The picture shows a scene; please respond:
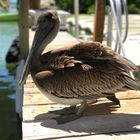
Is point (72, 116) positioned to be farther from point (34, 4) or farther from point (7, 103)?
point (34, 4)

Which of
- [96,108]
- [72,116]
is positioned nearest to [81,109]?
[72,116]

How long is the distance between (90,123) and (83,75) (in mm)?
436

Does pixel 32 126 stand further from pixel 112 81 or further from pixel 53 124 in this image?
pixel 112 81

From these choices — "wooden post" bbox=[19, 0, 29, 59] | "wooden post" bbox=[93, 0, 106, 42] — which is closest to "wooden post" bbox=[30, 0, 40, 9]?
"wooden post" bbox=[19, 0, 29, 59]

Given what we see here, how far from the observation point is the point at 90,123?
4059mm

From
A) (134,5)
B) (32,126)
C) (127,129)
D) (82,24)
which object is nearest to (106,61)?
(127,129)

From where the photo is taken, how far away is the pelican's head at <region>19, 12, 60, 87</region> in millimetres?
4297

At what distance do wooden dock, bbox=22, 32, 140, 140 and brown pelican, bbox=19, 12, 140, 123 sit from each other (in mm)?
185

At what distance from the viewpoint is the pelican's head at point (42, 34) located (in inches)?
169

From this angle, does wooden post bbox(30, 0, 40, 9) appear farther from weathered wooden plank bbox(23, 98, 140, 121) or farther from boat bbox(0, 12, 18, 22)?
weathered wooden plank bbox(23, 98, 140, 121)

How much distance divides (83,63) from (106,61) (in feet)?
0.67

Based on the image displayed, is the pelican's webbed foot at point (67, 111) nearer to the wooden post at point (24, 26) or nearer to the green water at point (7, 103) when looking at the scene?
the green water at point (7, 103)

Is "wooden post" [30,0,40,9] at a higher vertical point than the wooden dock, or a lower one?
lower

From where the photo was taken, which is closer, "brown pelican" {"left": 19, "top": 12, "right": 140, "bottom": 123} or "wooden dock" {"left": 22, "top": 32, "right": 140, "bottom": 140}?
"wooden dock" {"left": 22, "top": 32, "right": 140, "bottom": 140}
